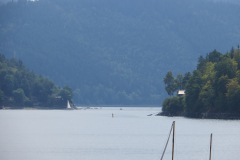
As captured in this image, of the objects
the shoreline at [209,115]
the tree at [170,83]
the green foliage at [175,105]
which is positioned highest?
the tree at [170,83]

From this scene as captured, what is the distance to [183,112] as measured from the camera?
154875 mm

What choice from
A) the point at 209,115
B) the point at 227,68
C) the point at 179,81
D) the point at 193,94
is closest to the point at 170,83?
the point at 179,81

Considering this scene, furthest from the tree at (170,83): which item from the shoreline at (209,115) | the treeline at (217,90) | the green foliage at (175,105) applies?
the treeline at (217,90)

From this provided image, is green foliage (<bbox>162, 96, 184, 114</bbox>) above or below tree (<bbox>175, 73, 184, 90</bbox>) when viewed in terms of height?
below

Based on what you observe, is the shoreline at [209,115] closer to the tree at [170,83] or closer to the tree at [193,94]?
the tree at [193,94]

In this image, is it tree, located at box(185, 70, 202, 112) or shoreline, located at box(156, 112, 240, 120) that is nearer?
shoreline, located at box(156, 112, 240, 120)

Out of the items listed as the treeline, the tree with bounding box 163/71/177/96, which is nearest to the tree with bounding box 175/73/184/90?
the tree with bounding box 163/71/177/96

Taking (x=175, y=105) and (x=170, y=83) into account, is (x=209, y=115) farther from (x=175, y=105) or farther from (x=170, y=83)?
(x=170, y=83)

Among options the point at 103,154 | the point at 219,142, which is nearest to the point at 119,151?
the point at 103,154

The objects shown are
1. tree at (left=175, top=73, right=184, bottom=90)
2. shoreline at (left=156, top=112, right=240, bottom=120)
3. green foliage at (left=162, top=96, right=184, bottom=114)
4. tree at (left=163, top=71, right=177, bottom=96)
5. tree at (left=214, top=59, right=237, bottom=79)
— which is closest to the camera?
shoreline at (left=156, top=112, right=240, bottom=120)

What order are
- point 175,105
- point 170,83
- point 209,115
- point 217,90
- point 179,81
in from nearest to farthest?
1. point 217,90
2. point 209,115
3. point 175,105
4. point 170,83
5. point 179,81

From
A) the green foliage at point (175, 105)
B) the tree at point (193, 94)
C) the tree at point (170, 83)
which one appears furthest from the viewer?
the tree at point (170, 83)

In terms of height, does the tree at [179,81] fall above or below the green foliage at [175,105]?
above

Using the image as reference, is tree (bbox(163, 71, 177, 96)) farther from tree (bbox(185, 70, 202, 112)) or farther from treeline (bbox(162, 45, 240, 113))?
tree (bbox(185, 70, 202, 112))
